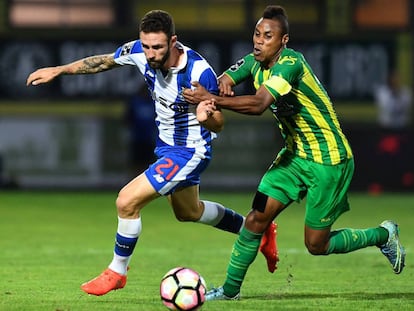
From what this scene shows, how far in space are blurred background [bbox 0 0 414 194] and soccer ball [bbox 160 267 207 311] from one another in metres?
11.6

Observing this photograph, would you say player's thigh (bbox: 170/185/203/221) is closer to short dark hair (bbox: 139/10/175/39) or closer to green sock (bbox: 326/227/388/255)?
green sock (bbox: 326/227/388/255)

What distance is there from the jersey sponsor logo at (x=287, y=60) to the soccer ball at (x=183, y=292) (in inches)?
59.8

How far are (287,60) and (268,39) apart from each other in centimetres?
22

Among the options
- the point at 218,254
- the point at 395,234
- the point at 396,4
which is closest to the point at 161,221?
the point at 218,254

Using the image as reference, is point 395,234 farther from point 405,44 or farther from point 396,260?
point 405,44

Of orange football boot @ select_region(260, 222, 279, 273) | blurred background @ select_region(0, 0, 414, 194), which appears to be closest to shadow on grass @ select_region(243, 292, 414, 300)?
orange football boot @ select_region(260, 222, 279, 273)

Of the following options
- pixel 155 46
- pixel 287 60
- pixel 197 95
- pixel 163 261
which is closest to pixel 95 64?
pixel 155 46

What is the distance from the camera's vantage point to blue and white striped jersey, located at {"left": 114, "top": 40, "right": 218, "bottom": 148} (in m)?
8.71

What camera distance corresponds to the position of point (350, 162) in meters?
8.72

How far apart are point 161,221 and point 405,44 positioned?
774 centimetres

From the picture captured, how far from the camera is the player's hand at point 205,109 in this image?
25.3ft

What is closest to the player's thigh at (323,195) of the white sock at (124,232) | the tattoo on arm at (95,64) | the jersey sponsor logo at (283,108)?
the jersey sponsor logo at (283,108)

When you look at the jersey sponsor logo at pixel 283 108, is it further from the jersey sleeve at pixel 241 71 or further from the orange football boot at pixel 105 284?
the orange football boot at pixel 105 284

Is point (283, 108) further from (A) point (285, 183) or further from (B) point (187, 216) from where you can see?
(B) point (187, 216)
